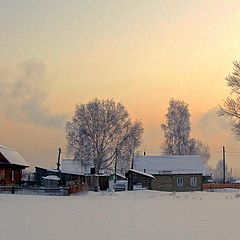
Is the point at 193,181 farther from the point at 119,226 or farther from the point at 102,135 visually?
the point at 119,226

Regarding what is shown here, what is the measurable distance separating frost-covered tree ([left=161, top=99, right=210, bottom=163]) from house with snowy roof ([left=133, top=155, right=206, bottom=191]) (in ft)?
27.2

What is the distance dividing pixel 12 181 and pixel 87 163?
17.0 m

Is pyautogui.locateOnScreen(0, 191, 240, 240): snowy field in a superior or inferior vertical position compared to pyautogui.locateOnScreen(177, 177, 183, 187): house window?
inferior

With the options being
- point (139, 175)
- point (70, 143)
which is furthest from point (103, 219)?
point (70, 143)

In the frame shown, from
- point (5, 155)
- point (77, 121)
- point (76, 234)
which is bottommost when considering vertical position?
point (76, 234)

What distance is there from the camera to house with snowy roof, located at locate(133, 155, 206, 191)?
63906 mm

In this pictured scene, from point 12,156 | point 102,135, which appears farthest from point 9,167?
point 102,135

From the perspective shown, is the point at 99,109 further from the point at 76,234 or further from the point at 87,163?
the point at 76,234

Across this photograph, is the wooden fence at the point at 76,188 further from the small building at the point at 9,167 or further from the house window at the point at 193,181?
the house window at the point at 193,181

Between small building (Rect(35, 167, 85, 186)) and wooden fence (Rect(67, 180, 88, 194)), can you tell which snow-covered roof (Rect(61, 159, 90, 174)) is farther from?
wooden fence (Rect(67, 180, 88, 194))

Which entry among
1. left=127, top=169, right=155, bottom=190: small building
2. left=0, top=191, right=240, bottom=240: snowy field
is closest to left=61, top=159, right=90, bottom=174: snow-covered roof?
left=127, top=169, right=155, bottom=190: small building

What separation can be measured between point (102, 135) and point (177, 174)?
43.8ft

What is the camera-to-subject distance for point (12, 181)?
5400cm

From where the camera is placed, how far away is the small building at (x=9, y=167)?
52.6 meters
